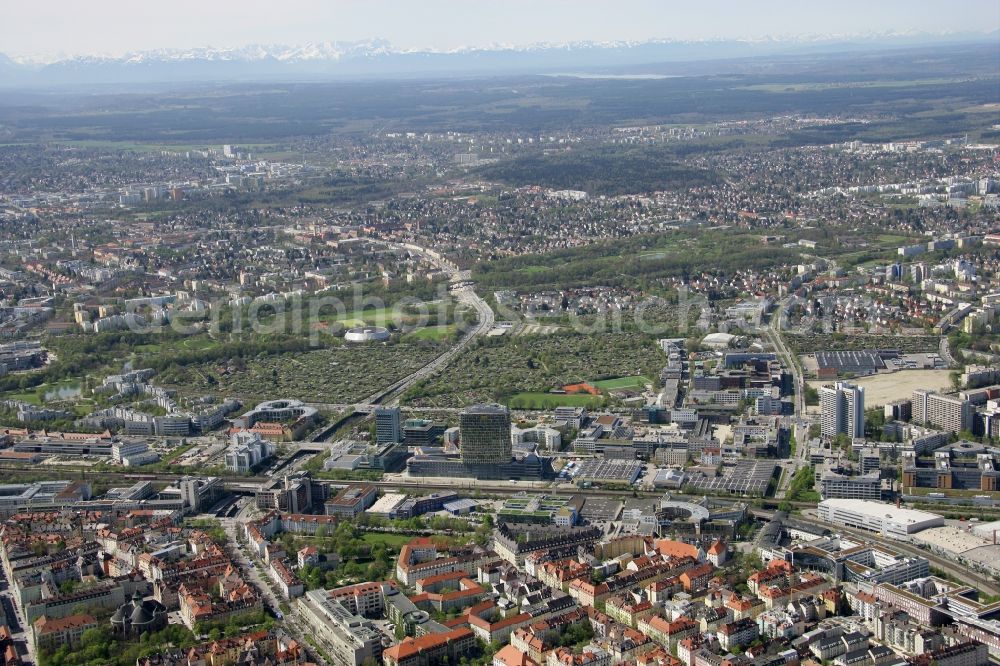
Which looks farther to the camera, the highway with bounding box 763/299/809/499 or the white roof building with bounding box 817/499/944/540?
the highway with bounding box 763/299/809/499

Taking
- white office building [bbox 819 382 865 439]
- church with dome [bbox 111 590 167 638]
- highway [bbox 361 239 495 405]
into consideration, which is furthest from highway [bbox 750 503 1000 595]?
highway [bbox 361 239 495 405]

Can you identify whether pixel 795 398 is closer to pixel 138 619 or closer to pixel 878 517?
pixel 878 517

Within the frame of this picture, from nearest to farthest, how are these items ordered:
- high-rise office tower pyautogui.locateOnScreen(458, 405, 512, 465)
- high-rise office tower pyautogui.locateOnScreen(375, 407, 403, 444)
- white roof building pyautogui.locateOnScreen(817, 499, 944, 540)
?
white roof building pyautogui.locateOnScreen(817, 499, 944, 540), high-rise office tower pyautogui.locateOnScreen(458, 405, 512, 465), high-rise office tower pyautogui.locateOnScreen(375, 407, 403, 444)

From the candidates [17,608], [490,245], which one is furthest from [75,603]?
[490,245]

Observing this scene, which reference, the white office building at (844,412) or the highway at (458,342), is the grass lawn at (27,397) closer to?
the highway at (458,342)

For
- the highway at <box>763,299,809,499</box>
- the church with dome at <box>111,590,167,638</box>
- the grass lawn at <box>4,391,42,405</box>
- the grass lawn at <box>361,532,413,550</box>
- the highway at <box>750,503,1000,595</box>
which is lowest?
the grass lawn at <box>4,391,42,405</box>

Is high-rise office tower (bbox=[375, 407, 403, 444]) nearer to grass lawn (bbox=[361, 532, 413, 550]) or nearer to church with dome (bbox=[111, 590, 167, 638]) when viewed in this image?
grass lawn (bbox=[361, 532, 413, 550])

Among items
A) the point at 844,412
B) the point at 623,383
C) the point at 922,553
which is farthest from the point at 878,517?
the point at 623,383
